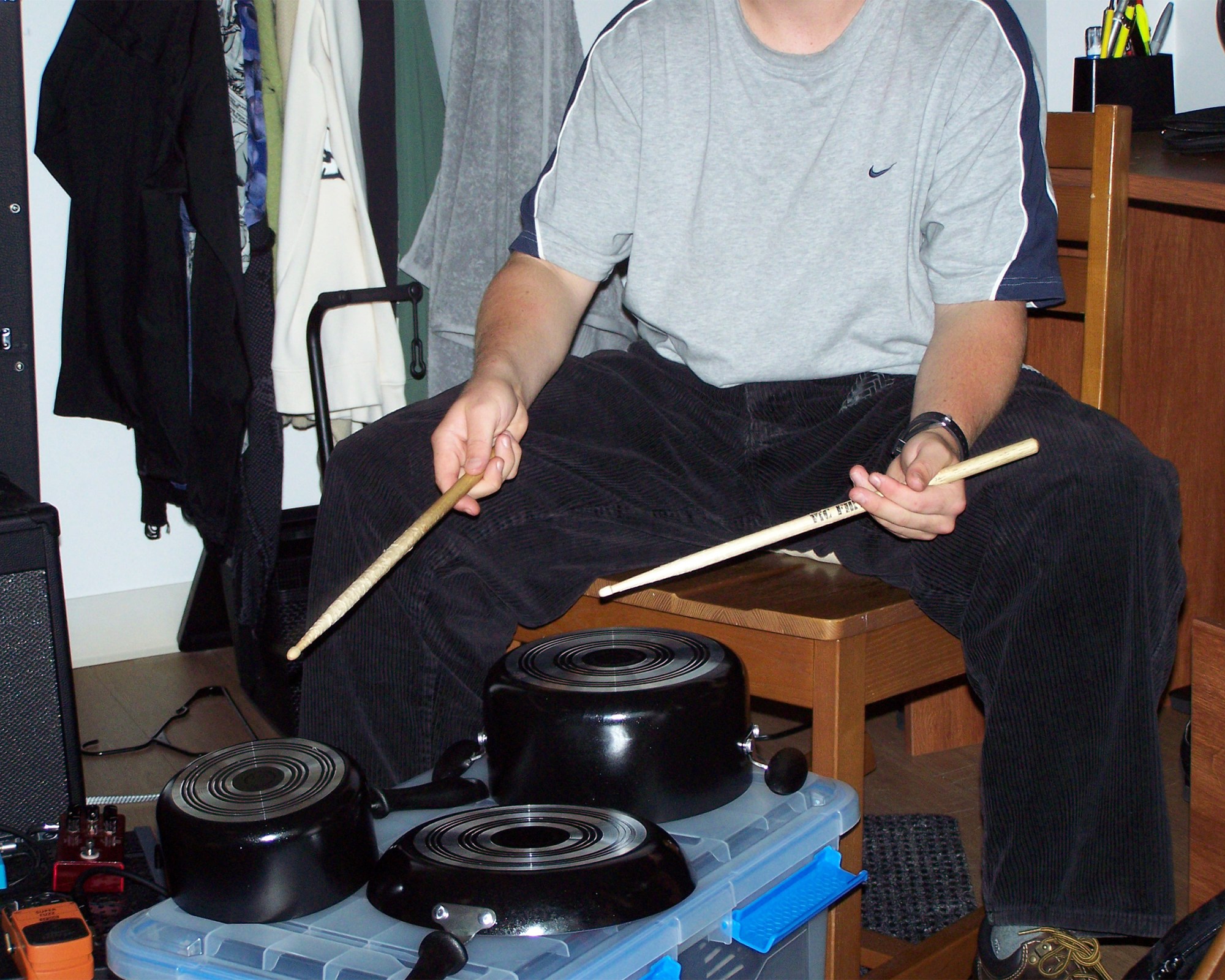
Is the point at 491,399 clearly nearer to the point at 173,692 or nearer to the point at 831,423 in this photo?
the point at 831,423

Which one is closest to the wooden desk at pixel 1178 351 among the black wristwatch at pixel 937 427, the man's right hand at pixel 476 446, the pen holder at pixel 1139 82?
the pen holder at pixel 1139 82

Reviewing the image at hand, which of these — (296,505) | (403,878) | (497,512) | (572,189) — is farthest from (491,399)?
(296,505)

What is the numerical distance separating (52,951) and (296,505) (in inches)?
57.0

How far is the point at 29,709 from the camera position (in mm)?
1279

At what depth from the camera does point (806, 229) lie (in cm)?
124

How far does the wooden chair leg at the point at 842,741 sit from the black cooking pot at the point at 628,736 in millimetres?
91

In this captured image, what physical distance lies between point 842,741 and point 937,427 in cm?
26

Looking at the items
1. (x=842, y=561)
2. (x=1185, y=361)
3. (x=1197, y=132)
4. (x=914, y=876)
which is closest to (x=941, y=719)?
(x=914, y=876)

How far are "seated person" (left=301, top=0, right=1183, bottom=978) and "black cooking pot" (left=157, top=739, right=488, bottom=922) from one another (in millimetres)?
269

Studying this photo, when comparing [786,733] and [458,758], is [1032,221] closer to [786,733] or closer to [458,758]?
[458,758]

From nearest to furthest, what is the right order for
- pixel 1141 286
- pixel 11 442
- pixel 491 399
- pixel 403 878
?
pixel 403 878 < pixel 491 399 < pixel 11 442 < pixel 1141 286

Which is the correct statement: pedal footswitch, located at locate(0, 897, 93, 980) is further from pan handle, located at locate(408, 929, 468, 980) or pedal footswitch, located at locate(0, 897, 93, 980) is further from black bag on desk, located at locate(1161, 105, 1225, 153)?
black bag on desk, located at locate(1161, 105, 1225, 153)

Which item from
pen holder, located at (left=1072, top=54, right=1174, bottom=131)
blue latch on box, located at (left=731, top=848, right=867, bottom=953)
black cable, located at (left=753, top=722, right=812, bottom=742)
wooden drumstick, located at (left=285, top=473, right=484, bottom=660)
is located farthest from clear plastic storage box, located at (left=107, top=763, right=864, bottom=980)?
pen holder, located at (left=1072, top=54, right=1174, bottom=131)

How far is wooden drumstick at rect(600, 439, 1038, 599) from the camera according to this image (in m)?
0.91
